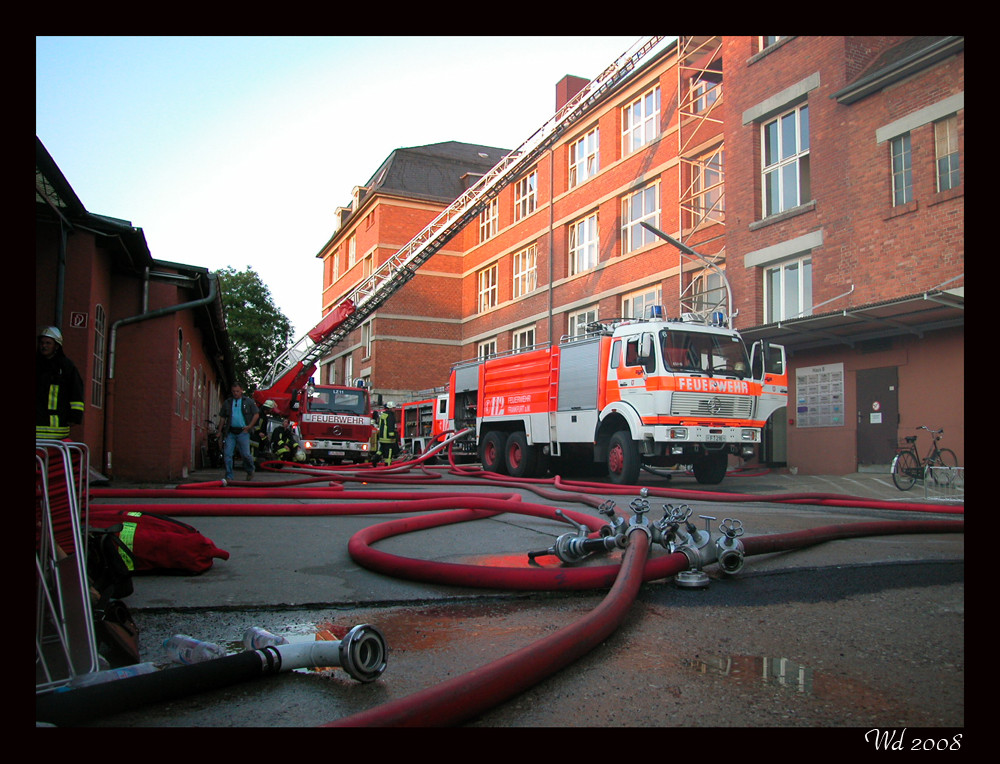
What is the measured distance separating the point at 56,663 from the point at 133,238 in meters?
9.43

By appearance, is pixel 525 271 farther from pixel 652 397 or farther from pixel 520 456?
pixel 652 397

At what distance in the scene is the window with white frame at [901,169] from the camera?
48.9 feet

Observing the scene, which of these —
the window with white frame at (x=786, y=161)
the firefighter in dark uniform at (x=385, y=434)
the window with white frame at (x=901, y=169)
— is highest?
the window with white frame at (x=786, y=161)

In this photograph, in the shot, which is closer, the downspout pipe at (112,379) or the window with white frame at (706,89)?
the downspout pipe at (112,379)

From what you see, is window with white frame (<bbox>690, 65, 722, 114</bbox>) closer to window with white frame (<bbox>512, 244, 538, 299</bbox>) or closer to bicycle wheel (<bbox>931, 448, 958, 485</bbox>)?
window with white frame (<bbox>512, 244, 538, 299</bbox>)

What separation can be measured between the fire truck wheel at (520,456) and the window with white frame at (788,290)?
703 centimetres

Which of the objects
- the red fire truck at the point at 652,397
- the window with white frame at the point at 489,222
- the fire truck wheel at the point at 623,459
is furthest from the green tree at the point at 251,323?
the fire truck wheel at the point at 623,459

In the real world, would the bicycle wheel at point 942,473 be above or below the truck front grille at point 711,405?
below

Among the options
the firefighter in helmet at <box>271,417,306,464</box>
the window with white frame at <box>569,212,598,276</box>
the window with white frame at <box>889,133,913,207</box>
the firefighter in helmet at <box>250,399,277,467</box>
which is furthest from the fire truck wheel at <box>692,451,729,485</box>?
the window with white frame at <box>569,212,598,276</box>

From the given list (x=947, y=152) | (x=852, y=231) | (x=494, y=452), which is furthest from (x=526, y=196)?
(x=947, y=152)

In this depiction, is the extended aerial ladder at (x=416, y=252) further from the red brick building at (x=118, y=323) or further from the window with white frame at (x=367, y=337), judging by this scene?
the window with white frame at (x=367, y=337)

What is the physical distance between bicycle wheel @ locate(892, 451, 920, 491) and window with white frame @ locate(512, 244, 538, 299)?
19.8 m
